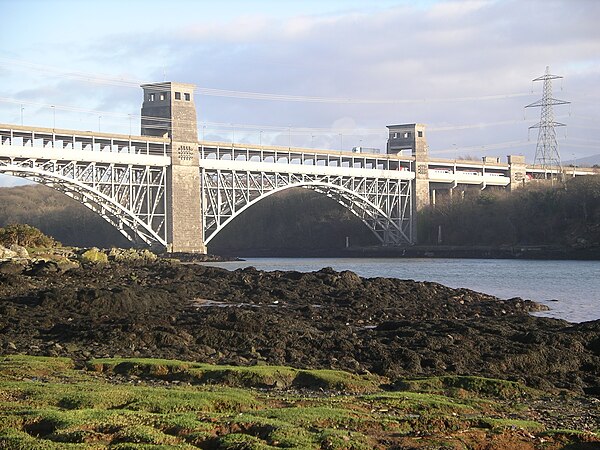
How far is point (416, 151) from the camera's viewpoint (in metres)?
106

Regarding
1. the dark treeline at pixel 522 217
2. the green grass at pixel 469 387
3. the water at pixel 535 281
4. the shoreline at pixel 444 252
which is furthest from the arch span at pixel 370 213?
the green grass at pixel 469 387

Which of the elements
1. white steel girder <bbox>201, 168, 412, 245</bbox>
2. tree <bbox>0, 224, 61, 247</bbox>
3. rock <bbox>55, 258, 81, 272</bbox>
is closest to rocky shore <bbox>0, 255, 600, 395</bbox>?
rock <bbox>55, 258, 81, 272</bbox>

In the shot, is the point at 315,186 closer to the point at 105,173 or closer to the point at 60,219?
the point at 105,173

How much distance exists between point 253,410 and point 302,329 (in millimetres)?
13063

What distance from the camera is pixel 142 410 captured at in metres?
13.1

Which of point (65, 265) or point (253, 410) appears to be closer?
point (253, 410)

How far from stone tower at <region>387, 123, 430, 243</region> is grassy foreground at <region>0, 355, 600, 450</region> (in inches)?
3439

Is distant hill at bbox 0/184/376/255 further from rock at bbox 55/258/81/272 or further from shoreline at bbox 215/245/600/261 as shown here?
rock at bbox 55/258/81/272

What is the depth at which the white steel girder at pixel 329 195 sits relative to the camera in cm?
7844

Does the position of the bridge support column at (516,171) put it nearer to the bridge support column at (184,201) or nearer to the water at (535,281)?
the water at (535,281)

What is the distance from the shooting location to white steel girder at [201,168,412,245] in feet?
257

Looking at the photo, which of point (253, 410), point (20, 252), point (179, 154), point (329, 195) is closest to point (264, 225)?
point (329, 195)

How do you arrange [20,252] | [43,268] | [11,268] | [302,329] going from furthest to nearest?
[20,252], [43,268], [11,268], [302,329]

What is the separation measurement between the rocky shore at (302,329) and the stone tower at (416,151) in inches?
2459
